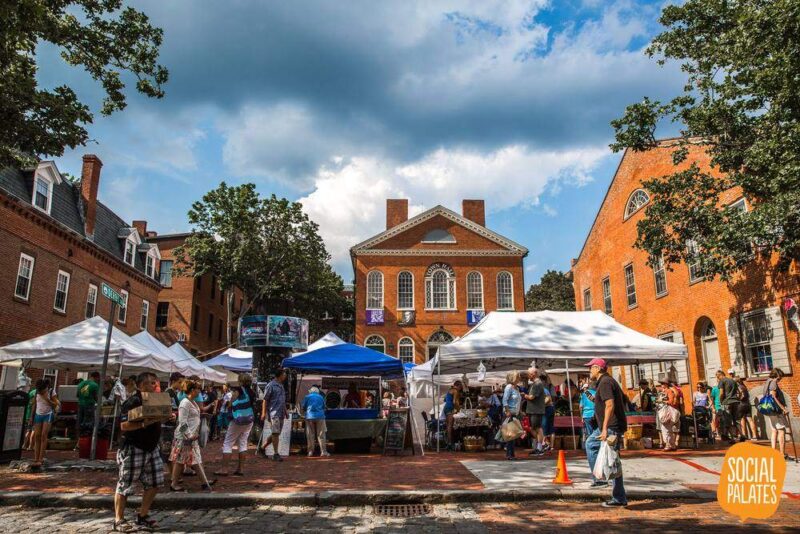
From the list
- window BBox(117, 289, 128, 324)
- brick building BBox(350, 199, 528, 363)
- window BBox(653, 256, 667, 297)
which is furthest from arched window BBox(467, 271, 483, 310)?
window BBox(117, 289, 128, 324)

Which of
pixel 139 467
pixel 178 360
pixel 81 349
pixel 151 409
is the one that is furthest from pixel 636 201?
pixel 139 467

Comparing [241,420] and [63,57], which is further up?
[63,57]

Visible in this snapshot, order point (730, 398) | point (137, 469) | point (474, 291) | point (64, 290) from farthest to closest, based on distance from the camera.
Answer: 1. point (474, 291)
2. point (64, 290)
3. point (730, 398)
4. point (137, 469)

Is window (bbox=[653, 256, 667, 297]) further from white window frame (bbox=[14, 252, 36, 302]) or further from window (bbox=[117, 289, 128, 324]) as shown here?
window (bbox=[117, 289, 128, 324])

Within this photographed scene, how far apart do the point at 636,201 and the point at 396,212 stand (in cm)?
2050

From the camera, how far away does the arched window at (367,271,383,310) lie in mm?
Result: 36844

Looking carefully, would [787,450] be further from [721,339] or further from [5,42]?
[5,42]

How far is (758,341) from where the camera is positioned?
15922 mm

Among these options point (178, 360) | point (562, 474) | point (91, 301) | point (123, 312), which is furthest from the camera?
point (123, 312)

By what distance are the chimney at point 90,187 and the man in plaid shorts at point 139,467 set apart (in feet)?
74.5

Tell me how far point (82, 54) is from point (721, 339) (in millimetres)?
19209

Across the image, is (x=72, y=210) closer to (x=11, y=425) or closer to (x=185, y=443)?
(x=11, y=425)

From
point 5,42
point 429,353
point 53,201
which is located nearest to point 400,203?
point 429,353

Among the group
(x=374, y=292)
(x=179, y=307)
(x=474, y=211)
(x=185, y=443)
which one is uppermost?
(x=474, y=211)
